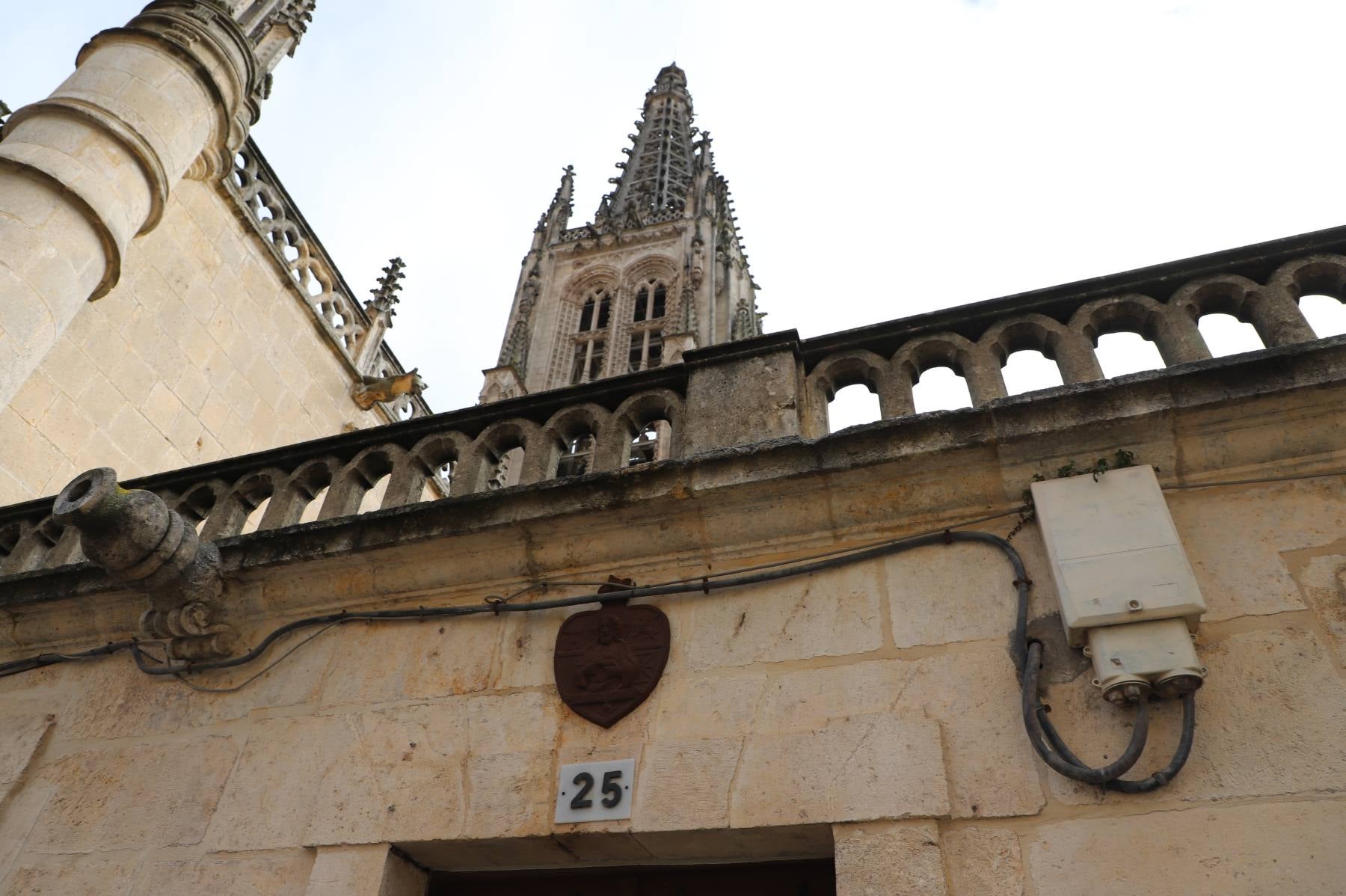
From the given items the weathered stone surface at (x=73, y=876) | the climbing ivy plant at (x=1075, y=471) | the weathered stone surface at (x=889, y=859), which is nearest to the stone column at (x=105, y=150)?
the weathered stone surface at (x=73, y=876)

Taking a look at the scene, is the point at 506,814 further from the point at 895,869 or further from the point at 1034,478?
the point at 1034,478

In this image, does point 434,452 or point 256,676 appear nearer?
point 256,676

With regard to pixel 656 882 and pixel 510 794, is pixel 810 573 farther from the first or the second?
pixel 510 794

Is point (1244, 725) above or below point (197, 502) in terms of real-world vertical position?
below

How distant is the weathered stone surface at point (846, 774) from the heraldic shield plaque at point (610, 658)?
495 mm

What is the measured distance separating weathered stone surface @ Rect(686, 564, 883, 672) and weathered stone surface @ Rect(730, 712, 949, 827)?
30 centimetres

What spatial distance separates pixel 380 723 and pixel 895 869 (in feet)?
6.50

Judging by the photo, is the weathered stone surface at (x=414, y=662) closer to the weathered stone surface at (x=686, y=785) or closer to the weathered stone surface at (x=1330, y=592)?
the weathered stone surface at (x=686, y=785)

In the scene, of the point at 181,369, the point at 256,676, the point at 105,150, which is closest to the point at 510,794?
the point at 256,676

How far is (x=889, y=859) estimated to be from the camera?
8.65ft

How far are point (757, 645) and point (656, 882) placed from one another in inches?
34.7

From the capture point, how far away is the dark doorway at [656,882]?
9.87 feet

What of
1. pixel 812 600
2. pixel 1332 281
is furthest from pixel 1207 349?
pixel 812 600

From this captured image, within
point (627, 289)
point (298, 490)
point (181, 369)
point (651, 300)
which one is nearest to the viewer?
point (298, 490)
